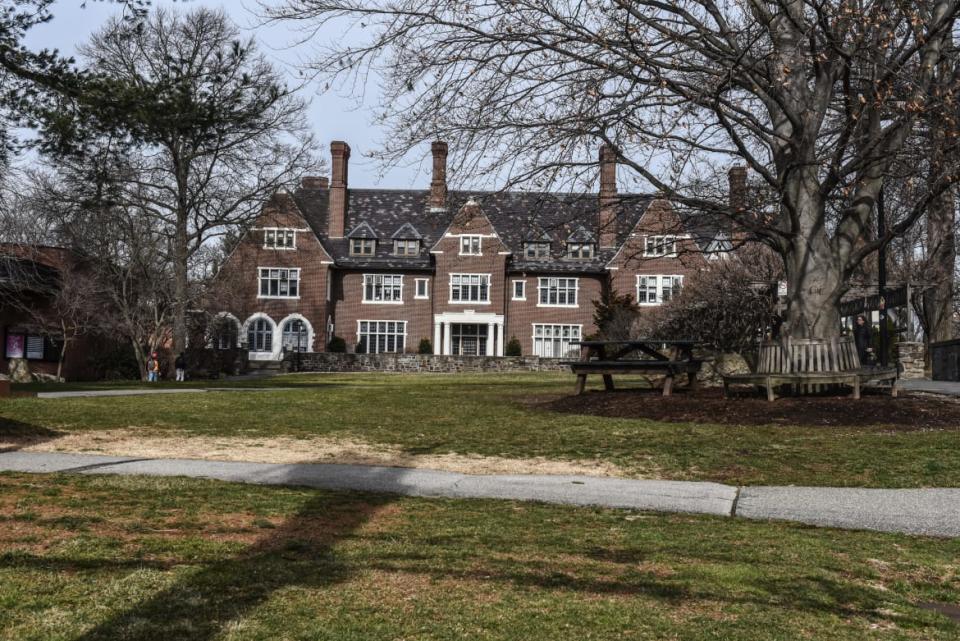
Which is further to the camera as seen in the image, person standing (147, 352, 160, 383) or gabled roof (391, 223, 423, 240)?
gabled roof (391, 223, 423, 240)

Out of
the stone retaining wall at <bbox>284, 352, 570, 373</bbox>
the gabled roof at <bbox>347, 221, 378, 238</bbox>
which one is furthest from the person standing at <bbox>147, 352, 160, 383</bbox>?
the gabled roof at <bbox>347, 221, 378, 238</bbox>

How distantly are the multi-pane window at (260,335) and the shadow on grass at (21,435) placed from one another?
44.9 m

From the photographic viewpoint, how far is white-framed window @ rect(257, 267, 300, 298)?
57625mm

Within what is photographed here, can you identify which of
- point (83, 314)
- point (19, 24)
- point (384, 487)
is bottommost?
point (384, 487)

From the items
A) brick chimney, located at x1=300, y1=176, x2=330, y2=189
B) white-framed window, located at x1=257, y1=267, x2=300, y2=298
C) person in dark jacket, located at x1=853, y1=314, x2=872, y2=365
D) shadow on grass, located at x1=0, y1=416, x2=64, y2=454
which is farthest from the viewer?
brick chimney, located at x1=300, y1=176, x2=330, y2=189

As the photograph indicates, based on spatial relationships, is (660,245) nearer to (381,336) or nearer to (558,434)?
(558,434)

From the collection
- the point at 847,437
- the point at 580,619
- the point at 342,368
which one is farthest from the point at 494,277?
the point at 580,619

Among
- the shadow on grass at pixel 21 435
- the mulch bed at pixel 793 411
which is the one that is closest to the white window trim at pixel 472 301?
the mulch bed at pixel 793 411

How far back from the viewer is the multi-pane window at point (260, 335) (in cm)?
5791

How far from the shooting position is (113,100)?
1250cm

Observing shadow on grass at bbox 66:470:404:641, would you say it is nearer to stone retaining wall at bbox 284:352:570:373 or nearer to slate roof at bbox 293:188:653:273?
stone retaining wall at bbox 284:352:570:373

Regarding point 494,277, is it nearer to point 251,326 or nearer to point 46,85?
point 251,326

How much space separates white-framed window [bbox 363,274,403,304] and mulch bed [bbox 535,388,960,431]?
4202 cm

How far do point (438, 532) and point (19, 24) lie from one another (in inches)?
374
